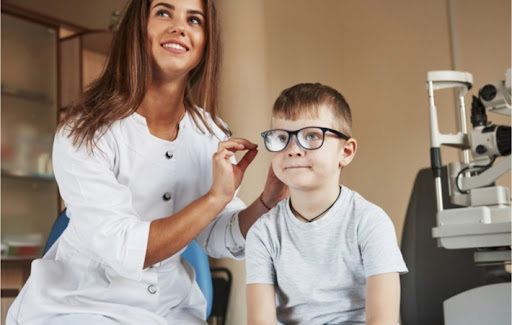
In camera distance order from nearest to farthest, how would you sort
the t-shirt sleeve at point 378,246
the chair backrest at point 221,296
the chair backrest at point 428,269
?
the t-shirt sleeve at point 378,246
the chair backrest at point 428,269
the chair backrest at point 221,296

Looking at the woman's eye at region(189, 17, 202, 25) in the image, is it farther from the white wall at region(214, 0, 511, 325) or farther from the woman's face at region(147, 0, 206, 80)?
the white wall at region(214, 0, 511, 325)

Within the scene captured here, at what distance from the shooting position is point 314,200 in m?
1.28

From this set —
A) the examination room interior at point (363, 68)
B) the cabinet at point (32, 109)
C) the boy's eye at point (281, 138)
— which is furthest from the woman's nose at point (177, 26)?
the cabinet at point (32, 109)

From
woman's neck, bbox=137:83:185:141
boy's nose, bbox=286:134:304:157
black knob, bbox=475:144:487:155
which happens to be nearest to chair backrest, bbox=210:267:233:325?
black knob, bbox=475:144:487:155

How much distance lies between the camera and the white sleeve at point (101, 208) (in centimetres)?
129

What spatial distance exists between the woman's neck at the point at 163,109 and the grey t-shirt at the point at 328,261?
46 centimetres

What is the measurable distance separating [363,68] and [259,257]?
326cm

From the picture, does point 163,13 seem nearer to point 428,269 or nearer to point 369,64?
point 428,269

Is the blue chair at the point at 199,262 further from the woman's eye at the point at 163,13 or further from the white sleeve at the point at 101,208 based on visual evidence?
the woman's eye at the point at 163,13

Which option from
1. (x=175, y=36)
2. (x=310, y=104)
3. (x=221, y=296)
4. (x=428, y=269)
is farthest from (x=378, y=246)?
(x=221, y=296)

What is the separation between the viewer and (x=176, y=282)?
151cm

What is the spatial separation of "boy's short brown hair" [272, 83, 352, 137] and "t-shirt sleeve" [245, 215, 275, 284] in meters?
0.25

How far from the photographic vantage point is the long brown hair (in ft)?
4.68

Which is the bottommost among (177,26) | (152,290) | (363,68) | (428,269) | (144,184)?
(428,269)
